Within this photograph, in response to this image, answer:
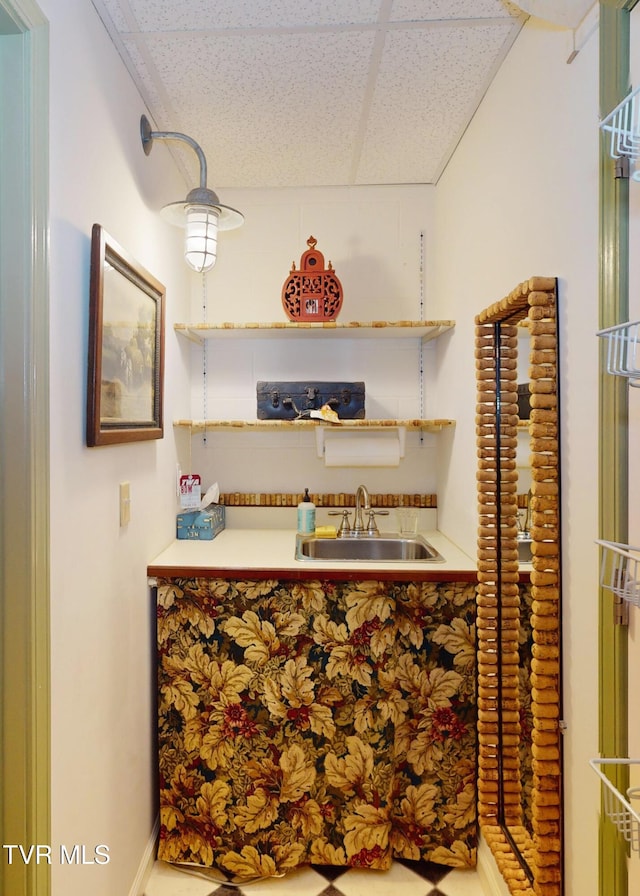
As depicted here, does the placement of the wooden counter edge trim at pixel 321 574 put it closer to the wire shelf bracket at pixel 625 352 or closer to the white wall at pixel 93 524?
the white wall at pixel 93 524

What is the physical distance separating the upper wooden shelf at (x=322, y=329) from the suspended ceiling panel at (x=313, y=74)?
2.11ft

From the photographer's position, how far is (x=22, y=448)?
3.39 ft

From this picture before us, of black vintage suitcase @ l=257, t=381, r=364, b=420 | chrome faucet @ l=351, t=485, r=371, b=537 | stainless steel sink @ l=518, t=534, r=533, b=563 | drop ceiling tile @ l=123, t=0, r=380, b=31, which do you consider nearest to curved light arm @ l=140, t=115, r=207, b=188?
drop ceiling tile @ l=123, t=0, r=380, b=31

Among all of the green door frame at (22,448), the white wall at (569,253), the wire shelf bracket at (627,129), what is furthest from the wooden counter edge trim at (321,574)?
the wire shelf bracket at (627,129)

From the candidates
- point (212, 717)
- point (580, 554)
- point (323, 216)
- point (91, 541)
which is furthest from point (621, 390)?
point (323, 216)

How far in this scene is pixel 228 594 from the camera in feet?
5.75

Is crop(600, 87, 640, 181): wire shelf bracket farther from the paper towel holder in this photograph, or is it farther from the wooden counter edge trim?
the paper towel holder

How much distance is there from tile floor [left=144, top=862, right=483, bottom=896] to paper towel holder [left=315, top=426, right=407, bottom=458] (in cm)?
144

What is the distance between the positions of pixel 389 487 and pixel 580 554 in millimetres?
1309

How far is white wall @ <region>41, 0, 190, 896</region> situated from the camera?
1.15m

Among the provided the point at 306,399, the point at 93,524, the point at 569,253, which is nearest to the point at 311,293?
the point at 306,399

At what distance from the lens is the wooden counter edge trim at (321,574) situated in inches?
67.5

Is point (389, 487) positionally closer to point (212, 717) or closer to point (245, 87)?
point (212, 717)

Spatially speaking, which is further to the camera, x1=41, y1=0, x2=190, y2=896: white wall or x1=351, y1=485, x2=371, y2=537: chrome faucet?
x1=351, y1=485, x2=371, y2=537: chrome faucet
